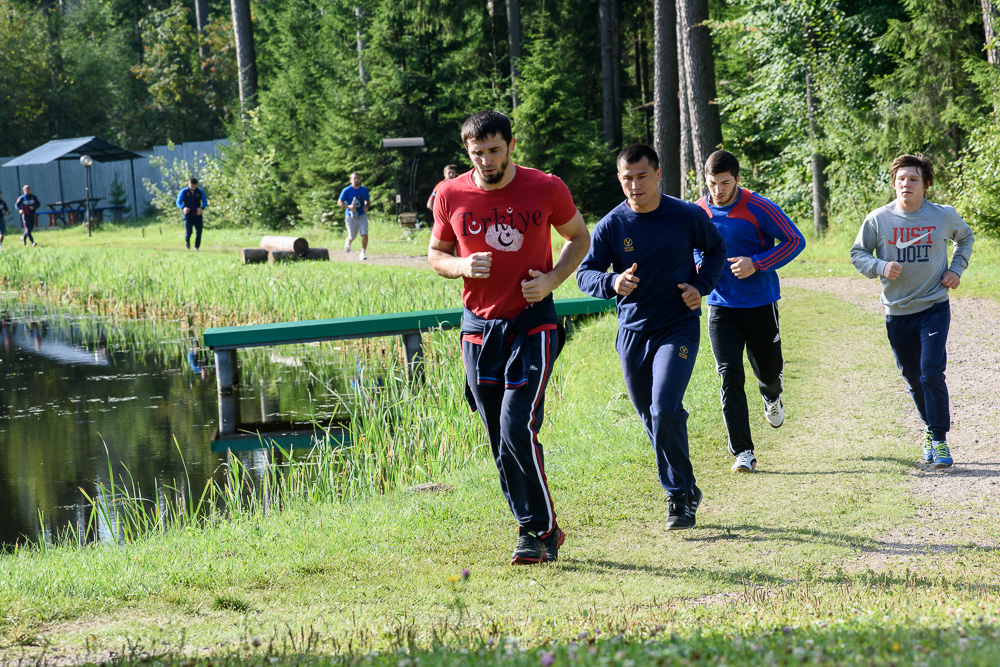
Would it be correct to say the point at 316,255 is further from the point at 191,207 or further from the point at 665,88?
the point at 665,88

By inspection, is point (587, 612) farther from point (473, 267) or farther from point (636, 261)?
point (636, 261)

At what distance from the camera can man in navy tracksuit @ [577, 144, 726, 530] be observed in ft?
16.9

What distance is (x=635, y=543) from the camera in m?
5.13

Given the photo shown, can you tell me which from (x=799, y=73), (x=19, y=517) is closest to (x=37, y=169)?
(x=799, y=73)

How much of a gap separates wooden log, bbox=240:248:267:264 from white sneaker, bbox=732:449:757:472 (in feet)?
51.1

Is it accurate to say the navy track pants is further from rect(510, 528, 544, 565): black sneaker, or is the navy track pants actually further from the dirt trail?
rect(510, 528, 544, 565): black sneaker

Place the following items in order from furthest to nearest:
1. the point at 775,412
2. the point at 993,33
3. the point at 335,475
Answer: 1. the point at 993,33
2. the point at 335,475
3. the point at 775,412

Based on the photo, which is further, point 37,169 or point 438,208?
point 37,169

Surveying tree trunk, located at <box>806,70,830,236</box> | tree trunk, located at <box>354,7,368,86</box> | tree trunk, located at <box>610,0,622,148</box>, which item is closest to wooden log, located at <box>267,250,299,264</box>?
tree trunk, located at <box>806,70,830,236</box>

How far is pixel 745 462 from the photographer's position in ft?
20.6

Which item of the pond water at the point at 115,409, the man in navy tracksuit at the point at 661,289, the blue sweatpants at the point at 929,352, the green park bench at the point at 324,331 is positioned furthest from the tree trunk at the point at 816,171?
the man in navy tracksuit at the point at 661,289

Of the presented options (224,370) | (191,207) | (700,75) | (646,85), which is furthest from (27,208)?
(646,85)

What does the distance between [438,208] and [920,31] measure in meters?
16.6

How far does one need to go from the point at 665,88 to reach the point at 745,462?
62.3 ft
